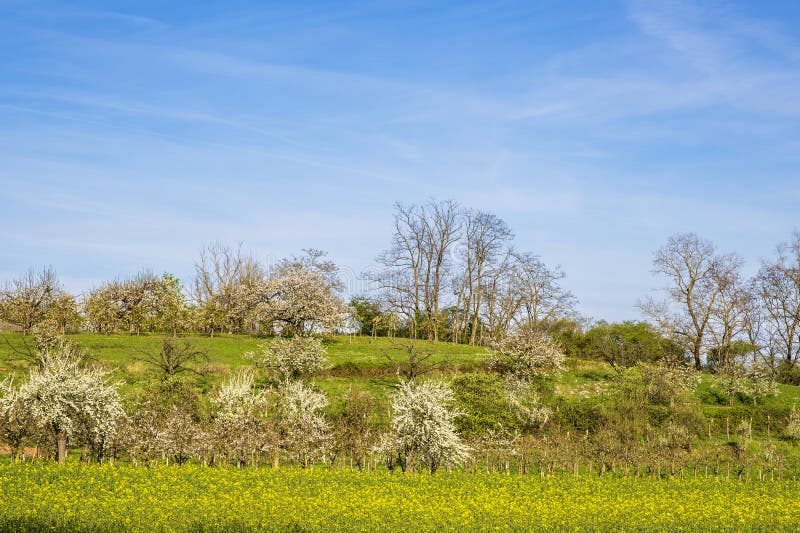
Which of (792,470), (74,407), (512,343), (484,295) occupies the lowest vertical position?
(792,470)

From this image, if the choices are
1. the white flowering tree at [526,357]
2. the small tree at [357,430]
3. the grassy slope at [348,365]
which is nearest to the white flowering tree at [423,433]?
the small tree at [357,430]

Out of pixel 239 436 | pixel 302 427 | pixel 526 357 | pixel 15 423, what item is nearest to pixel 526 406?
pixel 526 357

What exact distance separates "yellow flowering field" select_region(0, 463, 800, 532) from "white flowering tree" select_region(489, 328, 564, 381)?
2571 cm

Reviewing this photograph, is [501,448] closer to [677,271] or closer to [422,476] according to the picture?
[422,476]

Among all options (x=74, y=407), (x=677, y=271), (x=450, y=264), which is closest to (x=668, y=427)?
(x=74, y=407)

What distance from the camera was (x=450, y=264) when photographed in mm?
82062

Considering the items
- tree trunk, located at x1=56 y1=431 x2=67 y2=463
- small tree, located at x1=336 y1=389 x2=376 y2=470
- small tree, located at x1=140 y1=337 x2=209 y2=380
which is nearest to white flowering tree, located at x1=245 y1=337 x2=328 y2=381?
small tree, located at x1=140 y1=337 x2=209 y2=380

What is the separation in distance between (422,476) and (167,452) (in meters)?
11.3

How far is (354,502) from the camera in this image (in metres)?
22.1

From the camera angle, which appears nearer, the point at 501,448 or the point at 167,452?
the point at 167,452

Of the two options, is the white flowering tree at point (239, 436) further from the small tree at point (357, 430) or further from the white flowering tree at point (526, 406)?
the white flowering tree at point (526, 406)

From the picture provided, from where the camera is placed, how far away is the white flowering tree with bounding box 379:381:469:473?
107 feet

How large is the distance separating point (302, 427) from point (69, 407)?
10048 mm

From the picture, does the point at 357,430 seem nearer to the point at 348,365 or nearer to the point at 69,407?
the point at 69,407
